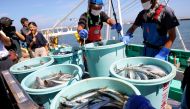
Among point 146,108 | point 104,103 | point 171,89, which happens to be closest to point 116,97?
point 104,103

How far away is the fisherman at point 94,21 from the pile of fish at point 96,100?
6.35 feet

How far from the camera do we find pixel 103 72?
3.80m

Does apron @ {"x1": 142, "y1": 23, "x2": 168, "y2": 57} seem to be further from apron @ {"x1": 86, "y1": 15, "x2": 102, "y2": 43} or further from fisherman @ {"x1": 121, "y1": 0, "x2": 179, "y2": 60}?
apron @ {"x1": 86, "y1": 15, "x2": 102, "y2": 43}

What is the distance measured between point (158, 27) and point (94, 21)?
1662mm

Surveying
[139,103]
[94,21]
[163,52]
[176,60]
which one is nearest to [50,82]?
[139,103]

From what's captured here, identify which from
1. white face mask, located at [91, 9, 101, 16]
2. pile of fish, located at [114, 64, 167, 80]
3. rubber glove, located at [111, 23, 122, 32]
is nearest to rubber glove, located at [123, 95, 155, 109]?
pile of fish, located at [114, 64, 167, 80]

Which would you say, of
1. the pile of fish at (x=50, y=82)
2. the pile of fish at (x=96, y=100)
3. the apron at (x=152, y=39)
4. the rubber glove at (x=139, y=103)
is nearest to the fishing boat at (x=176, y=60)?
the apron at (x=152, y=39)

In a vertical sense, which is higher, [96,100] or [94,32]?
[94,32]

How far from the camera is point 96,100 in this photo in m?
2.55

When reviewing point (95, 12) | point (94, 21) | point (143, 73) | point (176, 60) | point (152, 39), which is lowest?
point (176, 60)

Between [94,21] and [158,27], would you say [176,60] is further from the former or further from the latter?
[94,21]

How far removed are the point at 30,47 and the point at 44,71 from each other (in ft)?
12.0

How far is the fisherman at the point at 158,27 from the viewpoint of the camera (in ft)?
12.0

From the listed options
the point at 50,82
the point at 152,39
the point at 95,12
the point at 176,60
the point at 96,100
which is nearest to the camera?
Answer: the point at 96,100
